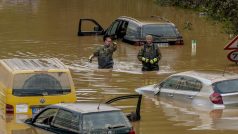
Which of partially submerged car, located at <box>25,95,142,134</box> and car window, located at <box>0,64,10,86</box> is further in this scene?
car window, located at <box>0,64,10,86</box>

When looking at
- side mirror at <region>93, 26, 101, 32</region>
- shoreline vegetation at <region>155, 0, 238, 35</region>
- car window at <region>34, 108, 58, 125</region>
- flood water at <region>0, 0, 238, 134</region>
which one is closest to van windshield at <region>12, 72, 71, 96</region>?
flood water at <region>0, 0, 238, 134</region>

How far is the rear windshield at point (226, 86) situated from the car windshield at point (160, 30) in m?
12.8

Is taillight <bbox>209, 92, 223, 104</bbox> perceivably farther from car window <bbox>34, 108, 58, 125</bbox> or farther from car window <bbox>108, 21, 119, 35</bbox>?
car window <bbox>108, 21, 119, 35</bbox>

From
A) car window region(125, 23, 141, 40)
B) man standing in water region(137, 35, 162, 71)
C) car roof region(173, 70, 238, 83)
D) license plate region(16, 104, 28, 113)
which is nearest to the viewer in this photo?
license plate region(16, 104, 28, 113)

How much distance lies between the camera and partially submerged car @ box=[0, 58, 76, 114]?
15.6 m

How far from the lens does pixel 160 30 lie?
3023 cm

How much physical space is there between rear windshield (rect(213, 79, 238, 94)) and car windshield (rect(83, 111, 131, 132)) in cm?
516

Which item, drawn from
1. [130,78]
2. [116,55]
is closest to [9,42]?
[116,55]

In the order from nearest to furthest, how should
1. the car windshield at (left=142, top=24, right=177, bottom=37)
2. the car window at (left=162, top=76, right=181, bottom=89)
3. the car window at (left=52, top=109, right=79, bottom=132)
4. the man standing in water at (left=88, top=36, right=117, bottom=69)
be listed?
the car window at (left=52, top=109, right=79, bottom=132)
the car window at (left=162, top=76, right=181, bottom=89)
the man standing in water at (left=88, top=36, right=117, bottom=69)
the car windshield at (left=142, top=24, right=177, bottom=37)

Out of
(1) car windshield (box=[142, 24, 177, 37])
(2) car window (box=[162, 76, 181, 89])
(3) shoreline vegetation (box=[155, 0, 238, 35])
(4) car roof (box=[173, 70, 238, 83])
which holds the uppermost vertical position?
(3) shoreline vegetation (box=[155, 0, 238, 35])

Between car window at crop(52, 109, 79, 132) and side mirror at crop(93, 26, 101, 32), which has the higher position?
side mirror at crop(93, 26, 101, 32)

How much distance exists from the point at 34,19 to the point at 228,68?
60.5 feet

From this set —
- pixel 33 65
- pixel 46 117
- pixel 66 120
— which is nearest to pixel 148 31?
pixel 33 65

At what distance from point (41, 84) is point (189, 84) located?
3996 millimetres
